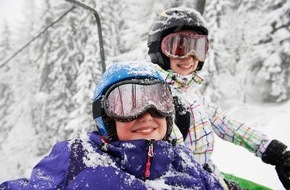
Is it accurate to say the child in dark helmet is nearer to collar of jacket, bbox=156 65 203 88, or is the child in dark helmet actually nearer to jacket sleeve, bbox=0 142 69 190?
collar of jacket, bbox=156 65 203 88

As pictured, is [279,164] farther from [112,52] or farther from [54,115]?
[54,115]

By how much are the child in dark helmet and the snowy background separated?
3.00m

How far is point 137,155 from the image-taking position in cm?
200

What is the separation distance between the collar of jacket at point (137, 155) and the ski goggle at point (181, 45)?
1.43 m

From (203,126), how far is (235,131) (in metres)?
0.51

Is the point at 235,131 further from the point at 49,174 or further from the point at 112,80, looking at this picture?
the point at 49,174

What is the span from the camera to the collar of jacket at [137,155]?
78.2 inches

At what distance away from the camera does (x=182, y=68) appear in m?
3.33

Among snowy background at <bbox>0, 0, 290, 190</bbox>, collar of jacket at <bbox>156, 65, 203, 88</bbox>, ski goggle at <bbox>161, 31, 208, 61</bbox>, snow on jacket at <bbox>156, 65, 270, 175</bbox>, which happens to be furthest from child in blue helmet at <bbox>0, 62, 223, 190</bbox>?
snowy background at <bbox>0, 0, 290, 190</bbox>

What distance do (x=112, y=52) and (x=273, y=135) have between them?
13395mm

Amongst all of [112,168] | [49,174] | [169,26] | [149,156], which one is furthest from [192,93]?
[49,174]

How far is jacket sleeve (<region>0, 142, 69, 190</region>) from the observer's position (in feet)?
5.96

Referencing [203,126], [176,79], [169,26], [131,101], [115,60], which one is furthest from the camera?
[115,60]

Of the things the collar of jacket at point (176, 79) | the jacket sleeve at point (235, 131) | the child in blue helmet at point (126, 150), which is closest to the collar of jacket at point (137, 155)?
the child in blue helmet at point (126, 150)
